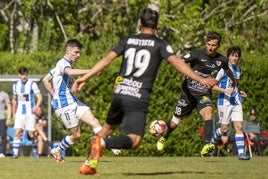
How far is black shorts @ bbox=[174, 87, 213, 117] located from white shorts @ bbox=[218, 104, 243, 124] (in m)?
1.26

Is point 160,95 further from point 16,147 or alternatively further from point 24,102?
point 16,147

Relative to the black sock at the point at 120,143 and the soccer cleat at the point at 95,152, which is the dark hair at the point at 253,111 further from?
the soccer cleat at the point at 95,152

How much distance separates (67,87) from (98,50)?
1480 cm

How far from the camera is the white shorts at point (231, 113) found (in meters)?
22.1

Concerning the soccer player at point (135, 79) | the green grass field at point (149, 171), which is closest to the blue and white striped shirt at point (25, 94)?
the green grass field at point (149, 171)

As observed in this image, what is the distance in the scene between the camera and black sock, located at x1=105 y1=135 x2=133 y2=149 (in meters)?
14.9

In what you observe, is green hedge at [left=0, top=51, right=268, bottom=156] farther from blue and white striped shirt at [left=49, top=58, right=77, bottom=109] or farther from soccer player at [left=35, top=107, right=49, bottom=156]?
blue and white striped shirt at [left=49, top=58, right=77, bottom=109]

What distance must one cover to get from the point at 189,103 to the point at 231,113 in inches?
61.2

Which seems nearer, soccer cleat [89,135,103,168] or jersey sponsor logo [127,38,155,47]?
soccer cleat [89,135,103,168]

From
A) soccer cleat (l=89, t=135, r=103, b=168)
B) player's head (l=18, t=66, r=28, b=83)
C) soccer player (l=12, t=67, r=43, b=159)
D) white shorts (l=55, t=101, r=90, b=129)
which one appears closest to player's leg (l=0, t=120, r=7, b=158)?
soccer player (l=12, t=67, r=43, b=159)

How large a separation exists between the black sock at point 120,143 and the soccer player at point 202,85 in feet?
18.4

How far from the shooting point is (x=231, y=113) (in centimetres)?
2227

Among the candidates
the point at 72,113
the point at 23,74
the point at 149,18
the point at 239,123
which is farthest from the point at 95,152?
the point at 23,74

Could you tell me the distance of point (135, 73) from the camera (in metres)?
15.0
